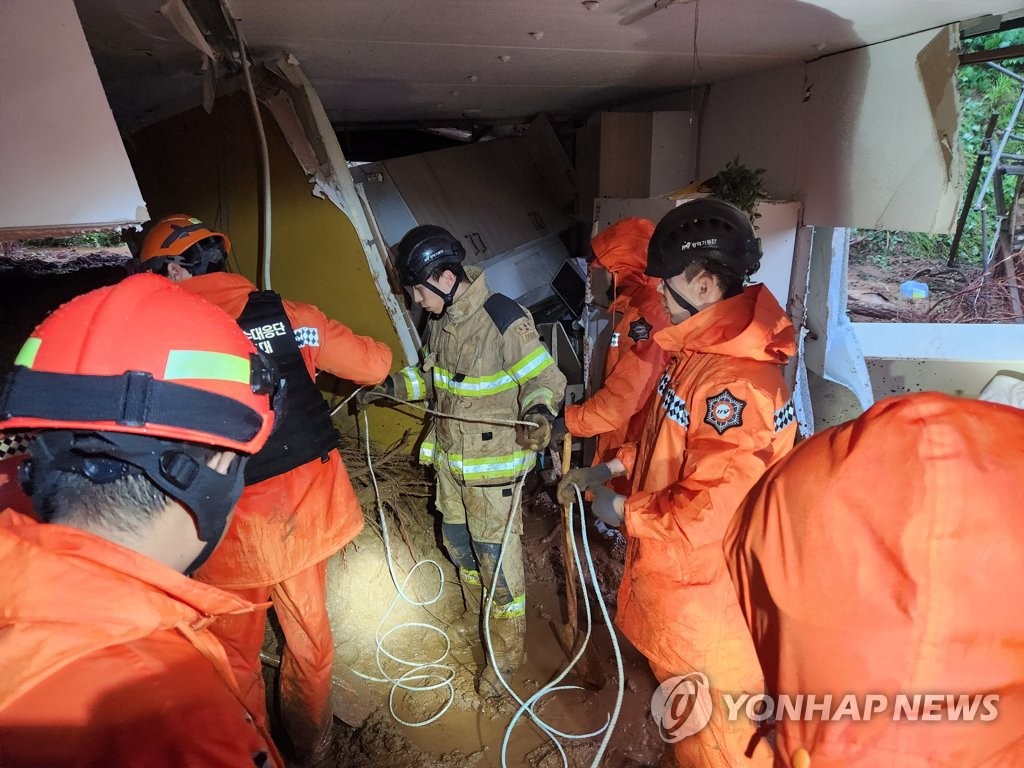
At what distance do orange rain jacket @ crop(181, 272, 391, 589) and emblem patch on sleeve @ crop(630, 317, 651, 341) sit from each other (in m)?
1.77

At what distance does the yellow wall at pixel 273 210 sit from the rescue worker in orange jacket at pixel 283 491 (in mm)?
1082

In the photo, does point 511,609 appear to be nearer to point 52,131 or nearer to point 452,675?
point 452,675

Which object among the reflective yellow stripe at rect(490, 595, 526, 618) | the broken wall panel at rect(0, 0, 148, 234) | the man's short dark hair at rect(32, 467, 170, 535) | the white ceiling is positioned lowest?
the reflective yellow stripe at rect(490, 595, 526, 618)

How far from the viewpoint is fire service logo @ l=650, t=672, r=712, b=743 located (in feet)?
6.96

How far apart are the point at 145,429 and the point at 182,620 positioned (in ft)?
1.13

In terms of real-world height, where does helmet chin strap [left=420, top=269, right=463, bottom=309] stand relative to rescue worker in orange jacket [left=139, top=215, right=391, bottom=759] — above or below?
above

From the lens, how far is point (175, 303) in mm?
1159

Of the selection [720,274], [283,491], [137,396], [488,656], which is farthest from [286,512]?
[720,274]

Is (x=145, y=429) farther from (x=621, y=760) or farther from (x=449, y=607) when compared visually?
(x=449, y=607)

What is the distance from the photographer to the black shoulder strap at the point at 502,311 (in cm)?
296

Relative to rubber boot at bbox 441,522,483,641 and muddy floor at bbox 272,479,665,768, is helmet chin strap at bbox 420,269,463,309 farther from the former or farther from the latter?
muddy floor at bbox 272,479,665,768

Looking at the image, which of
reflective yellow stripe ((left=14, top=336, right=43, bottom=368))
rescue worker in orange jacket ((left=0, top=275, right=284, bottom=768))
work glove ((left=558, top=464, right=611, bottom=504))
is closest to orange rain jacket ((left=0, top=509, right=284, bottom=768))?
rescue worker in orange jacket ((left=0, top=275, right=284, bottom=768))

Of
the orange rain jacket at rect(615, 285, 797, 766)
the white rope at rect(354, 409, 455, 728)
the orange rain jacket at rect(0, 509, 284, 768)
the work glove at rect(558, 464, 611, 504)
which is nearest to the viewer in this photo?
A: the orange rain jacket at rect(0, 509, 284, 768)

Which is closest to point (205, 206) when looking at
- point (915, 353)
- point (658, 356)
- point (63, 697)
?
point (658, 356)
